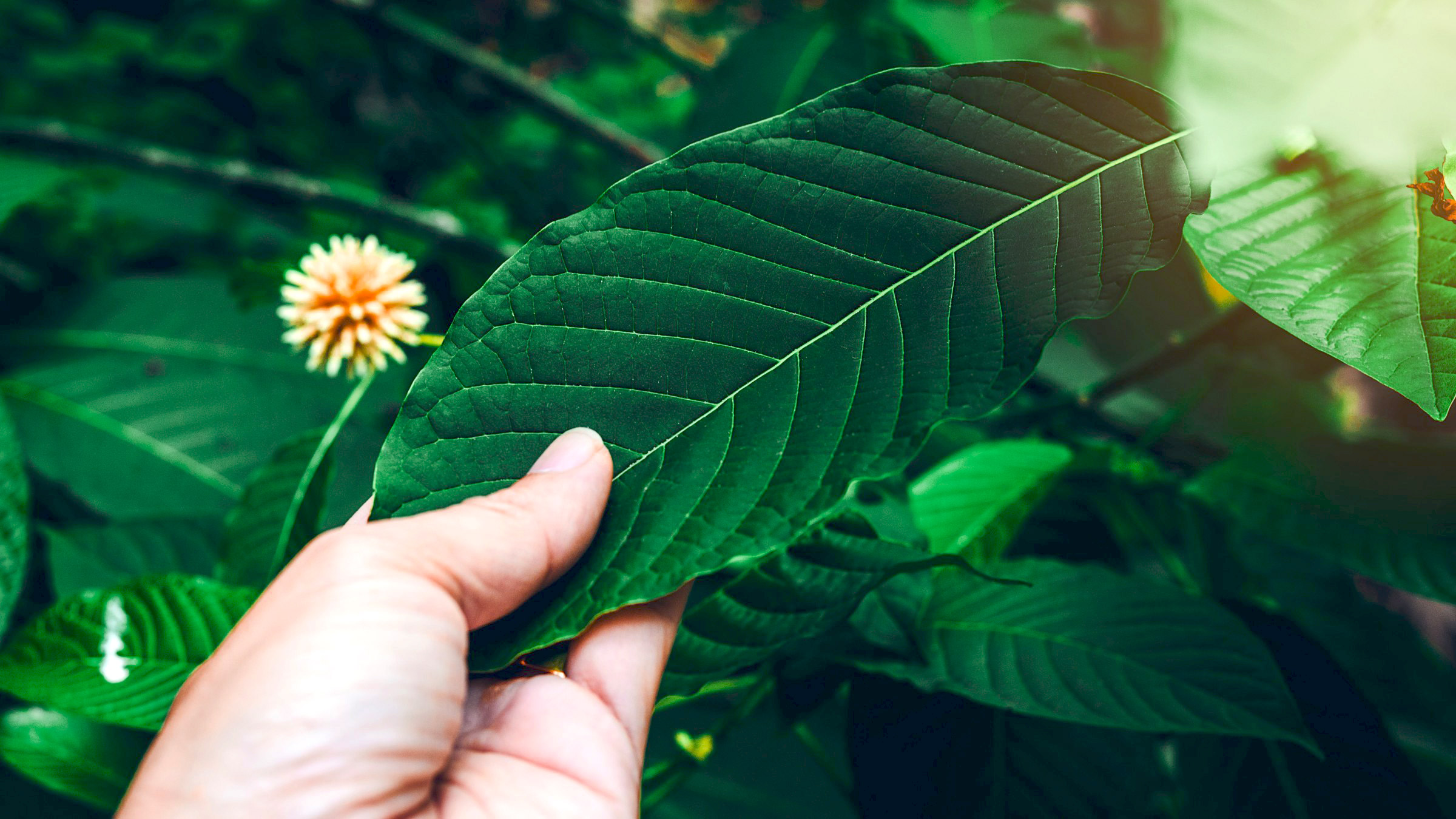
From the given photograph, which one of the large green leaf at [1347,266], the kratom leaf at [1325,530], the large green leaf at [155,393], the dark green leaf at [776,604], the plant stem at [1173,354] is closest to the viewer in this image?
the large green leaf at [1347,266]

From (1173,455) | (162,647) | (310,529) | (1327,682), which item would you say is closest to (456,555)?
(310,529)

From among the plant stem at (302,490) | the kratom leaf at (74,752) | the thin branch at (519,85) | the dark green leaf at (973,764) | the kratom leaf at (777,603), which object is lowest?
the dark green leaf at (973,764)

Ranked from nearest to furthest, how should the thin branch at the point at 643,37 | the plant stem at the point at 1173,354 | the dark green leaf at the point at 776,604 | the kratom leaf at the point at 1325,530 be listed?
the dark green leaf at the point at 776,604 → the kratom leaf at the point at 1325,530 → the plant stem at the point at 1173,354 → the thin branch at the point at 643,37

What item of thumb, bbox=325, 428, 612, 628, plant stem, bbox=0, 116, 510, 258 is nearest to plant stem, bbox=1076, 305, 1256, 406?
thumb, bbox=325, 428, 612, 628

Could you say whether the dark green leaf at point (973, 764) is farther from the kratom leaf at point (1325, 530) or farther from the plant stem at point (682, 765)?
the kratom leaf at point (1325, 530)

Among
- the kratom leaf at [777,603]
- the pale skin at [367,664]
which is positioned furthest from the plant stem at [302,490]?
the kratom leaf at [777,603]

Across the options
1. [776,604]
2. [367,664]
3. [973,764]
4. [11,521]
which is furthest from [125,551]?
[973,764]
